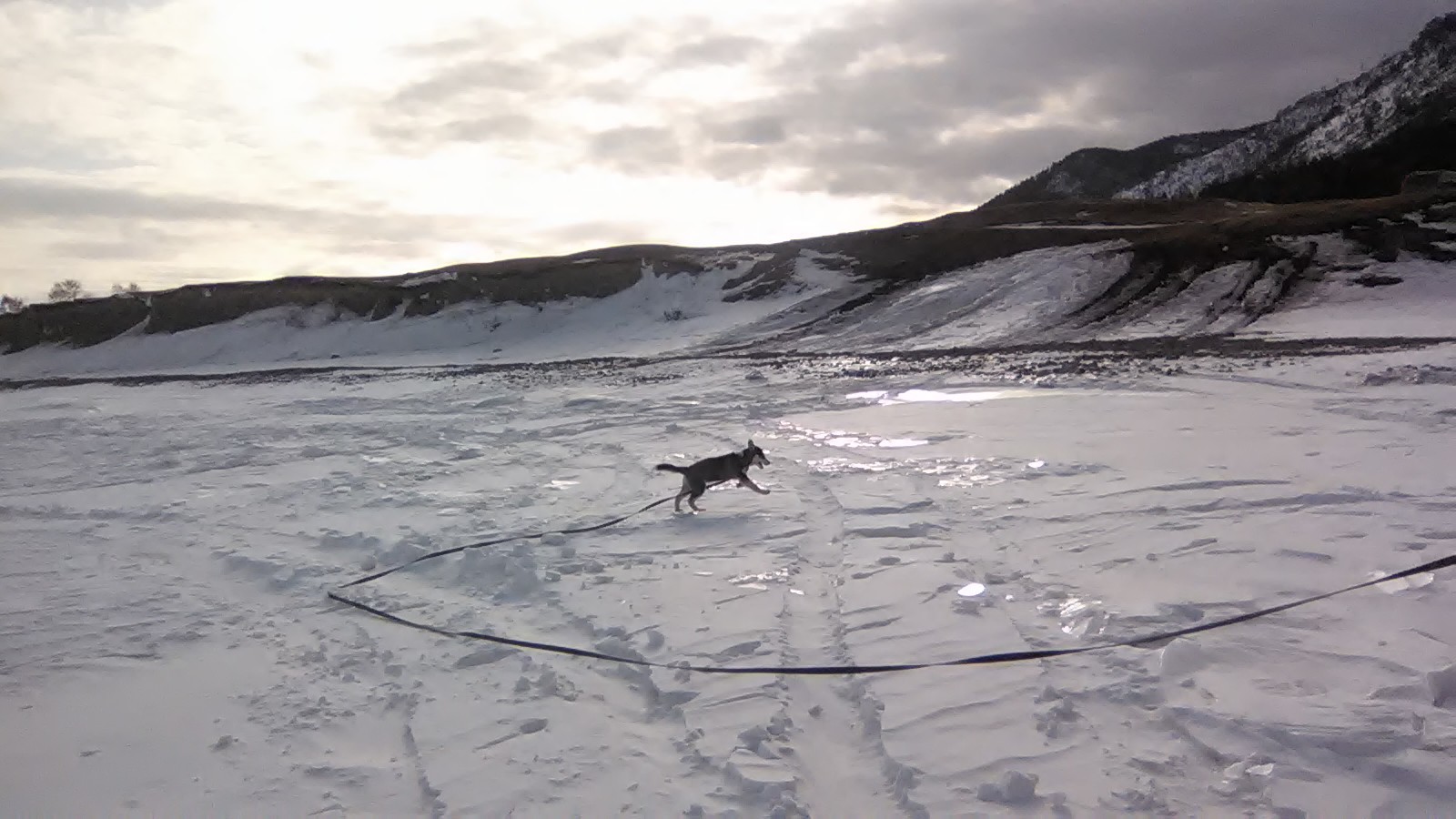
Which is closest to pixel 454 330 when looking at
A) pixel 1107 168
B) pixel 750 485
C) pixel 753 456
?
pixel 753 456

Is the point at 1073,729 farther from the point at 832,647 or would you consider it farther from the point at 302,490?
the point at 302,490

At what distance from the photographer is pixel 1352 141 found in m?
76.0

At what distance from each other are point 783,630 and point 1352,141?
9065cm

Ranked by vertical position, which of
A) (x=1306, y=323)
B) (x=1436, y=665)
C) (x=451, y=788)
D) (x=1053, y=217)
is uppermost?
(x=1053, y=217)

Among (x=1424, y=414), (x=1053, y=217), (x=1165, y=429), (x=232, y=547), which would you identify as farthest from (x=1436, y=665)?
(x=1053, y=217)

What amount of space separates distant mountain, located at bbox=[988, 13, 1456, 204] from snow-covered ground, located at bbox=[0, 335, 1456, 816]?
71.8 meters

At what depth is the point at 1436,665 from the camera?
13.8 feet

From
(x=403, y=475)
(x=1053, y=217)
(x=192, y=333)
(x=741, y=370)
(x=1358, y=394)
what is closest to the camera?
(x=403, y=475)

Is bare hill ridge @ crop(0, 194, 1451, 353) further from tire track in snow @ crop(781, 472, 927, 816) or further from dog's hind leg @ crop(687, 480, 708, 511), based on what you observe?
tire track in snow @ crop(781, 472, 927, 816)

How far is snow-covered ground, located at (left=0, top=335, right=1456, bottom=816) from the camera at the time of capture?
3.93 meters

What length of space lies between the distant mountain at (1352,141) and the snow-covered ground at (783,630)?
71.8 metres

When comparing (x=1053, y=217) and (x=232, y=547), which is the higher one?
(x=1053, y=217)

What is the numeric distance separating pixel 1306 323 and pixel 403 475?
22163 mm

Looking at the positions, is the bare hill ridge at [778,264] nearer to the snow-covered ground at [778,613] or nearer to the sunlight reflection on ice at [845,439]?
the snow-covered ground at [778,613]
